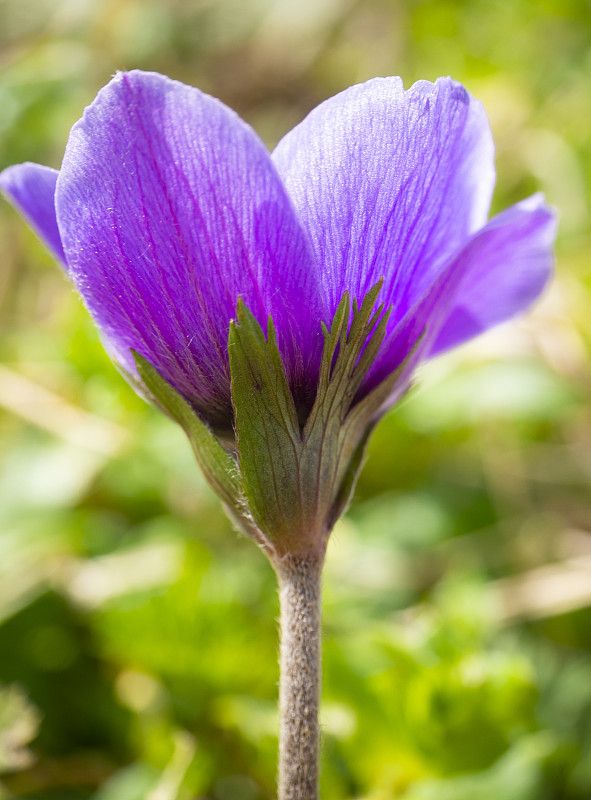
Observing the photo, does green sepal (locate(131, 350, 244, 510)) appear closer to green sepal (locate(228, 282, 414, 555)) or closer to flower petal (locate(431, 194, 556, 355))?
green sepal (locate(228, 282, 414, 555))

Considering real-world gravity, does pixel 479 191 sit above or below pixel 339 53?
below

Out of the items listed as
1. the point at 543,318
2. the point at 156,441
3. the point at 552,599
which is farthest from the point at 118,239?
the point at 543,318

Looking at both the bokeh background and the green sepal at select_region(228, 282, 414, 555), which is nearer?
the green sepal at select_region(228, 282, 414, 555)

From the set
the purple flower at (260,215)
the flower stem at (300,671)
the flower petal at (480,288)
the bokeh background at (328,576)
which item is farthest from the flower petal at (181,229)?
the bokeh background at (328,576)

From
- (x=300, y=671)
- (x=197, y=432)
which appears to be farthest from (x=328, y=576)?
(x=197, y=432)

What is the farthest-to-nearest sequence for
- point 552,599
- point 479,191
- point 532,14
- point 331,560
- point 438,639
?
point 532,14, point 331,560, point 552,599, point 438,639, point 479,191

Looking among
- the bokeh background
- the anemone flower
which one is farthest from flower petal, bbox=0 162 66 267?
the bokeh background

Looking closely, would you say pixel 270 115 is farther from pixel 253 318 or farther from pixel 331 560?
pixel 253 318
